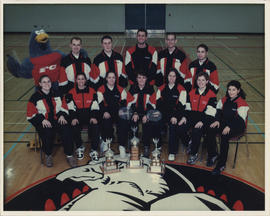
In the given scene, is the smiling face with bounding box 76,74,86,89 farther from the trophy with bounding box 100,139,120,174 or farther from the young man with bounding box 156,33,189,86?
the young man with bounding box 156,33,189,86

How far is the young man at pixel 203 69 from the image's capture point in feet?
14.6

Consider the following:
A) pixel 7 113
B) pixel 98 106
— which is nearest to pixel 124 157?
pixel 98 106

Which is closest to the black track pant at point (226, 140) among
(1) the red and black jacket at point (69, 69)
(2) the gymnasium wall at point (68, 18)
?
(1) the red and black jacket at point (69, 69)

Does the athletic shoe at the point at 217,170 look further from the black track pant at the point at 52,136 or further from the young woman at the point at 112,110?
the black track pant at the point at 52,136

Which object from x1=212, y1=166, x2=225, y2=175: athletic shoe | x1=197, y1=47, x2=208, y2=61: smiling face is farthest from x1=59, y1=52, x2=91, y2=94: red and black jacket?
x1=212, y1=166, x2=225, y2=175: athletic shoe

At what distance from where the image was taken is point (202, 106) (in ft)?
13.6

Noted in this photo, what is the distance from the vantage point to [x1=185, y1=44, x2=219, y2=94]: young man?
175 inches

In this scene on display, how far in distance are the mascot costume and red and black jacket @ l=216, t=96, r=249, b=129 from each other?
259 centimetres

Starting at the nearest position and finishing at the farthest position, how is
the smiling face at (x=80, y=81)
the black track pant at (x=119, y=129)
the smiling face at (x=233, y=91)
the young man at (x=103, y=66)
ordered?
the smiling face at (x=233, y=91), the smiling face at (x=80, y=81), the black track pant at (x=119, y=129), the young man at (x=103, y=66)

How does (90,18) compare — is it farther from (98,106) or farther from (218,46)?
(98,106)

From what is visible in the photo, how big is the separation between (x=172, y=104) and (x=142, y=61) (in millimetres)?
967


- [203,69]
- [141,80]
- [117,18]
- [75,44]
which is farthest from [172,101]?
[117,18]

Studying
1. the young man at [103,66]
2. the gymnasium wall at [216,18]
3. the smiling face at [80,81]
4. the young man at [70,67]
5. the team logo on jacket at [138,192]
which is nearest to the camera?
the team logo on jacket at [138,192]

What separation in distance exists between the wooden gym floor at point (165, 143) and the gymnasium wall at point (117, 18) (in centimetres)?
179
